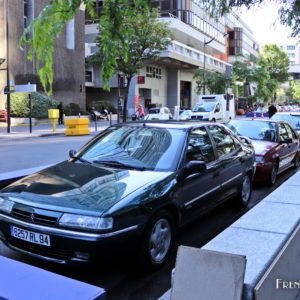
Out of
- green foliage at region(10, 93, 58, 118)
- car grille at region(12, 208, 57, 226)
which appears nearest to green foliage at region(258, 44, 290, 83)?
green foliage at region(10, 93, 58, 118)

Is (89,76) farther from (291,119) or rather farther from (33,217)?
(33,217)

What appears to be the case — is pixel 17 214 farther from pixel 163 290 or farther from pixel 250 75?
pixel 250 75

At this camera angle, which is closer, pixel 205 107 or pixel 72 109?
pixel 205 107

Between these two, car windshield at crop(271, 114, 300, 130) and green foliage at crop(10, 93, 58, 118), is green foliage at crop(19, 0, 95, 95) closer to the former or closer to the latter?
car windshield at crop(271, 114, 300, 130)

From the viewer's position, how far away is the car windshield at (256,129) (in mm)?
9117

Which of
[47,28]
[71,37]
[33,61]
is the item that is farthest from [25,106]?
[47,28]

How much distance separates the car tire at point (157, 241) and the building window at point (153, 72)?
4708cm

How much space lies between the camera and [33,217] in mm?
3658

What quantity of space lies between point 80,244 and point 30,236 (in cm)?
55

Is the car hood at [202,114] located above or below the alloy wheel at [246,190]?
above

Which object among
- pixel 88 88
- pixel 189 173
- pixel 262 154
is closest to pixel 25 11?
pixel 88 88

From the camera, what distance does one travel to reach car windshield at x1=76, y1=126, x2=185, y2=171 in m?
4.60

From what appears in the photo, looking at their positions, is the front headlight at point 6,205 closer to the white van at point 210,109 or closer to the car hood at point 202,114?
the white van at point 210,109

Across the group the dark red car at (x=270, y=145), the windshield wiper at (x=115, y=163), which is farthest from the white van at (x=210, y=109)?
the windshield wiper at (x=115, y=163)
